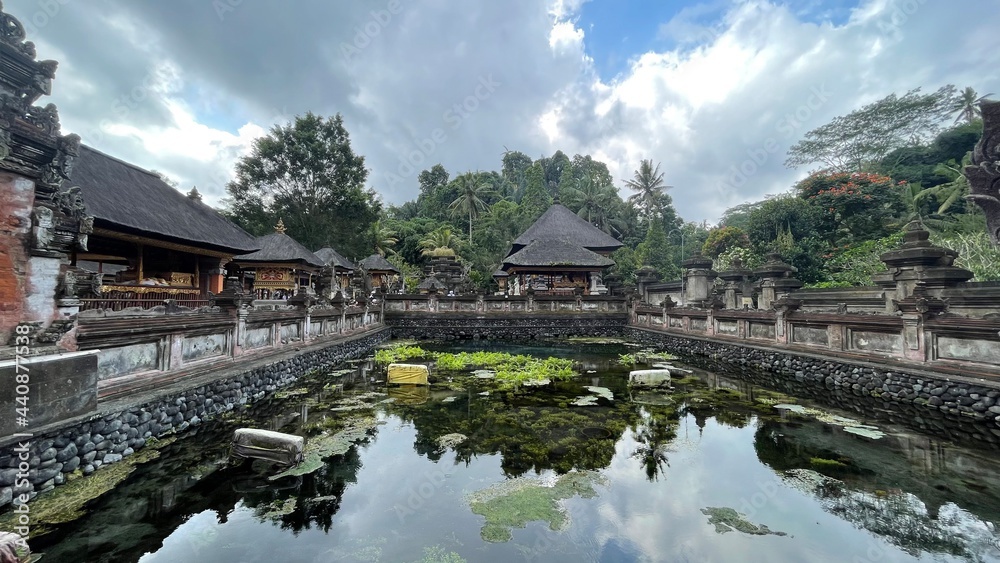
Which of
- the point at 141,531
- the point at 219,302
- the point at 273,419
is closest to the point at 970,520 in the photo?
the point at 141,531

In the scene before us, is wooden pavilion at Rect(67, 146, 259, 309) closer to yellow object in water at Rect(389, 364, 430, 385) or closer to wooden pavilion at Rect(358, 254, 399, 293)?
yellow object in water at Rect(389, 364, 430, 385)

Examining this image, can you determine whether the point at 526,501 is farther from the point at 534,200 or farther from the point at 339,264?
the point at 534,200

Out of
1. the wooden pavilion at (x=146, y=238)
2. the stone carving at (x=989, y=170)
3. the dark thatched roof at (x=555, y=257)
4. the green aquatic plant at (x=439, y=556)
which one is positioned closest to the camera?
the green aquatic plant at (x=439, y=556)

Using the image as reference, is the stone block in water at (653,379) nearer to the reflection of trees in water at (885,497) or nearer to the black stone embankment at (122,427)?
the reflection of trees in water at (885,497)

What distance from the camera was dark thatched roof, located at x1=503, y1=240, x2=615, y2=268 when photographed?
23.9 m

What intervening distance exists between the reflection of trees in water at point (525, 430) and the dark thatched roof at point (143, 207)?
11.0m

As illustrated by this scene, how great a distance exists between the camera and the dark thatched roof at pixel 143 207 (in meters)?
12.0

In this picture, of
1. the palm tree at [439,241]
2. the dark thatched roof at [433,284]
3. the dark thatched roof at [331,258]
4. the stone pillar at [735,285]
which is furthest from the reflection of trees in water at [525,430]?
the palm tree at [439,241]

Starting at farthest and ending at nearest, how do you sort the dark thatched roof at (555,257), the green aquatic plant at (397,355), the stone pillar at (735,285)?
the dark thatched roof at (555,257), the stone pillar at (735,285), the green aquatic plant at (397,355)

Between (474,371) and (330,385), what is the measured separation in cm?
379

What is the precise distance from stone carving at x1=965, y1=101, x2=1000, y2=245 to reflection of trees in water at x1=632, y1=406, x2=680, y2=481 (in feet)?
35.9

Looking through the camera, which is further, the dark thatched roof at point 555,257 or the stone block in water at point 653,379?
the dark thatched roof at point 555,257

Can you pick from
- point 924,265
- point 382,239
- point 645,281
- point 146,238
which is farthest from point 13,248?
point 382,239

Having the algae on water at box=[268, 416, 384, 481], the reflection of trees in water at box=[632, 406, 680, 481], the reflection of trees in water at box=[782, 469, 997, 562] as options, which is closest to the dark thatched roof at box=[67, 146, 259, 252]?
the algae on water at box=[268, 416, 384, 481]
